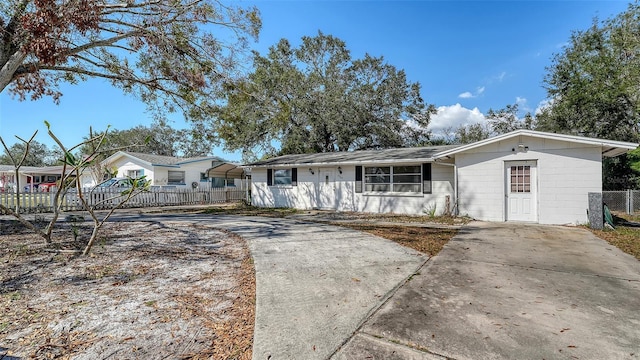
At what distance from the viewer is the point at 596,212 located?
800cm

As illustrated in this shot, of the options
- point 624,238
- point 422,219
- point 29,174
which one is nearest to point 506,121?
point 422,219

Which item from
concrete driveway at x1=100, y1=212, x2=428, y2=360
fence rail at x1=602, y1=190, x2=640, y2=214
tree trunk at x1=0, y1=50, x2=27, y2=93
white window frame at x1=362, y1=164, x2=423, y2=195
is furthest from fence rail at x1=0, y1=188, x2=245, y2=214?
fence rail at x1=602, y1=190, x2=640, y2=214

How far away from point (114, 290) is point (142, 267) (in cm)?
93

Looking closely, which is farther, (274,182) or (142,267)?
(274,182)

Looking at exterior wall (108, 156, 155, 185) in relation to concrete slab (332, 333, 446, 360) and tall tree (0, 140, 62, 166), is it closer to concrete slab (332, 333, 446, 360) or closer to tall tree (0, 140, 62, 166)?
concrete slab (332, 333, 446, 360)

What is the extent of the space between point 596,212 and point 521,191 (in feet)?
6.07

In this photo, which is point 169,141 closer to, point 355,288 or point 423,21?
point 423,21

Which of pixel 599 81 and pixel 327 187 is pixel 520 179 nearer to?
pixel 327 187

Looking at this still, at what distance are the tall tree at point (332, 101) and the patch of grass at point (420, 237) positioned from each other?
14.5 metres

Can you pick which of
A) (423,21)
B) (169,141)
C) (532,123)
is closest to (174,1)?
(423,21)

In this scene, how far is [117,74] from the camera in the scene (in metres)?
8.32

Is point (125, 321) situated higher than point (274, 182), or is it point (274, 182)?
point (274, 182)

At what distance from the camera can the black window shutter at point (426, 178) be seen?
11289 millimetres

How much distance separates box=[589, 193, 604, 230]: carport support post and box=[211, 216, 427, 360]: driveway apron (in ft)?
21.1
